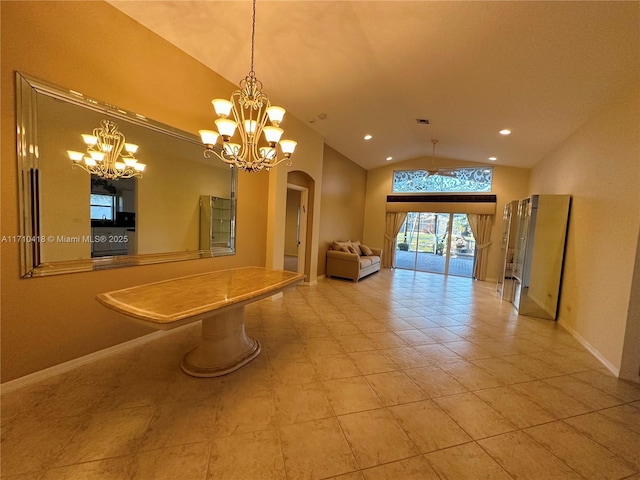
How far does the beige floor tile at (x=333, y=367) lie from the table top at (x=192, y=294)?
83 centimetres

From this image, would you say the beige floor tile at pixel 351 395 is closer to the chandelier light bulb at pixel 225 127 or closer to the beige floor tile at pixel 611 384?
the beige floor tile at pixel 611 384

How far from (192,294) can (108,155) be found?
5.16 feet

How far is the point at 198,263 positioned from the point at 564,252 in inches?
210

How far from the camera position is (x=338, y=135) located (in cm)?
553

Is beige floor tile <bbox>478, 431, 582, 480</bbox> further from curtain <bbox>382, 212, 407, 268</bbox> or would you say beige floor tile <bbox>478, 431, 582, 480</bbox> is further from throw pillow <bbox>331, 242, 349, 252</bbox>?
curtain <bbox>382, 212, 407, 268</bbox>

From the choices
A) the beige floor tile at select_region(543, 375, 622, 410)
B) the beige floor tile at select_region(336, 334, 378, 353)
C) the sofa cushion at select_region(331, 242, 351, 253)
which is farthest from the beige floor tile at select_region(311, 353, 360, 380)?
the sofa cushion at select_region(331, 242, 351, 253)

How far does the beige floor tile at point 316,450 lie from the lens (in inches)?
58.3

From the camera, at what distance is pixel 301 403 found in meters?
2.02

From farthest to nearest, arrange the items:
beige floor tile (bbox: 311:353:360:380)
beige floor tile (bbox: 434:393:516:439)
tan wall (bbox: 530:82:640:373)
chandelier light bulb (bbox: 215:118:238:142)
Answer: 1. tan wall (bbox: 530:82:640:373)
2. beige floor tile (bbox: 311:353:360:380)
3. chandelier light bulb (bbox: 215:118:238:142)
4. beige floor tile (bbox: 434:393:516:439)

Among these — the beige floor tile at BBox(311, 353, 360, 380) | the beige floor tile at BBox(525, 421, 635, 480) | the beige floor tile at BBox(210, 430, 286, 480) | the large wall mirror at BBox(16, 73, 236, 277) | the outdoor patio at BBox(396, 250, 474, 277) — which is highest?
the large wall mirror at BBox(16, 73, 236, 277)

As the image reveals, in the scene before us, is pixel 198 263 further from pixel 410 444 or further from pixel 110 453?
pixel 410 444

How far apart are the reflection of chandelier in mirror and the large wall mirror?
38 millimetres

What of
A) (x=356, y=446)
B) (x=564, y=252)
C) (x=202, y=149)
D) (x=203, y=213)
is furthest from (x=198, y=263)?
(x=564, y=252)

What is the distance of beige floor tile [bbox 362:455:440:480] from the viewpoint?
57.6 inches
